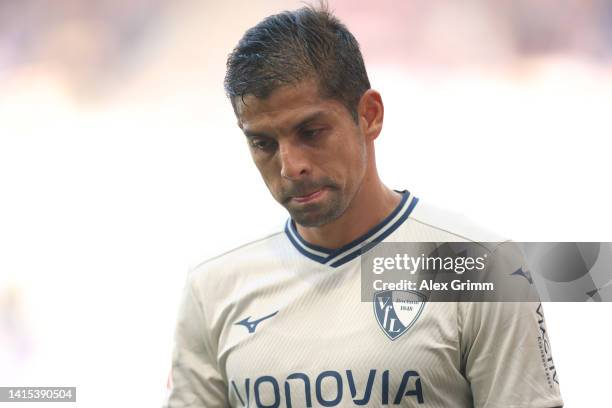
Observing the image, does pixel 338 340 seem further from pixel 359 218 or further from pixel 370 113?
pixel 370 113

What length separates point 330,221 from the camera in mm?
1679

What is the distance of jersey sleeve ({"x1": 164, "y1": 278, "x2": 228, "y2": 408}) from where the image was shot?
1.76 meters

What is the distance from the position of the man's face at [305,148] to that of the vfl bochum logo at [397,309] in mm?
190

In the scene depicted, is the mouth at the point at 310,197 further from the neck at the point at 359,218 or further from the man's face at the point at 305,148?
the neck at the point at 359,218

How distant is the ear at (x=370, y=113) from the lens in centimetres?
168

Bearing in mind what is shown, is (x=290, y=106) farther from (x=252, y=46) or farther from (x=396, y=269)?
(x=396, y=269)

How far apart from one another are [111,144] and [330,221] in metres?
1.68

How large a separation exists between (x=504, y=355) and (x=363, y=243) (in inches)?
13.9

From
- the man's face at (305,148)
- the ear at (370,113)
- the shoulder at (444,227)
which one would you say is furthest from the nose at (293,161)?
the shoulder at (444,227)

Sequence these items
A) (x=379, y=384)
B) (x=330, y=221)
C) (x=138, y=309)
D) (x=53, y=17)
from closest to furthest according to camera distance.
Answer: (x=379, y=384), (x=330, y=221), (x=138, y=309), (x=53, y=17)

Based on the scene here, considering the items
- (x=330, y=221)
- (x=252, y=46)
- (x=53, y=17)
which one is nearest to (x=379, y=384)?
(x=330, y=221)

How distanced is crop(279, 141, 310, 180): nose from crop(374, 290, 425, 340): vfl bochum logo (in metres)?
0.29

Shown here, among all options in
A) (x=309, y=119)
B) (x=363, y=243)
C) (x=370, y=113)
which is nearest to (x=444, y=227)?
(x=363, y=243)

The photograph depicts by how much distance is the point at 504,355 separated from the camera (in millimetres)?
1562
